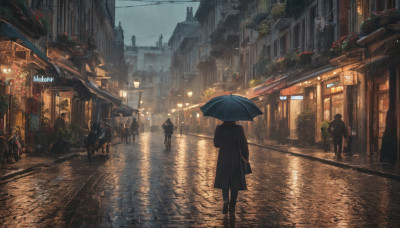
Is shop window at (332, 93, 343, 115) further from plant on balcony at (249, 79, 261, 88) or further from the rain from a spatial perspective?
plant on balcony at (249, 79, 261, 88)

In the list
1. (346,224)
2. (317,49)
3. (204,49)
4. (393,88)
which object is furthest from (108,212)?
(204,49)

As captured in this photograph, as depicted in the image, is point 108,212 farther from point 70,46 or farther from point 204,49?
point 204,49

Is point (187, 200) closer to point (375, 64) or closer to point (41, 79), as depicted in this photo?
point (41, 79)

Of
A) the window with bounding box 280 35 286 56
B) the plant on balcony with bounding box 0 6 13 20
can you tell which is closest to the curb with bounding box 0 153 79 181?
the plant on balcony with bounding box 0 6 13 20

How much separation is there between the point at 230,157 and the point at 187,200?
5.49 ft

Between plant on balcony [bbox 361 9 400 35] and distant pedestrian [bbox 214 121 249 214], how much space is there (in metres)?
10.8

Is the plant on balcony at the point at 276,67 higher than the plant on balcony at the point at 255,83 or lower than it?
higher

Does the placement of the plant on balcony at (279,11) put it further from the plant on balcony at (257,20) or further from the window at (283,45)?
the plant on balcony at (257,20)

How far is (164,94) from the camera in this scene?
116 meters

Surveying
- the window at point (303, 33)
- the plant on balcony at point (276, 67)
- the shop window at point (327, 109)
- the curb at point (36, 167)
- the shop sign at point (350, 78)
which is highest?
the window at point (303, 33)

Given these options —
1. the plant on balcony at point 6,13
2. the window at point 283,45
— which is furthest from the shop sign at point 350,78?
the plant on balcony at point 6,13

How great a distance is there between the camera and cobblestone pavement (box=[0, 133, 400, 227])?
6.78 metres

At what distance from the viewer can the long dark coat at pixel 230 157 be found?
720cm

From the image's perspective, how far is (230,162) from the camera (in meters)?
7.25
